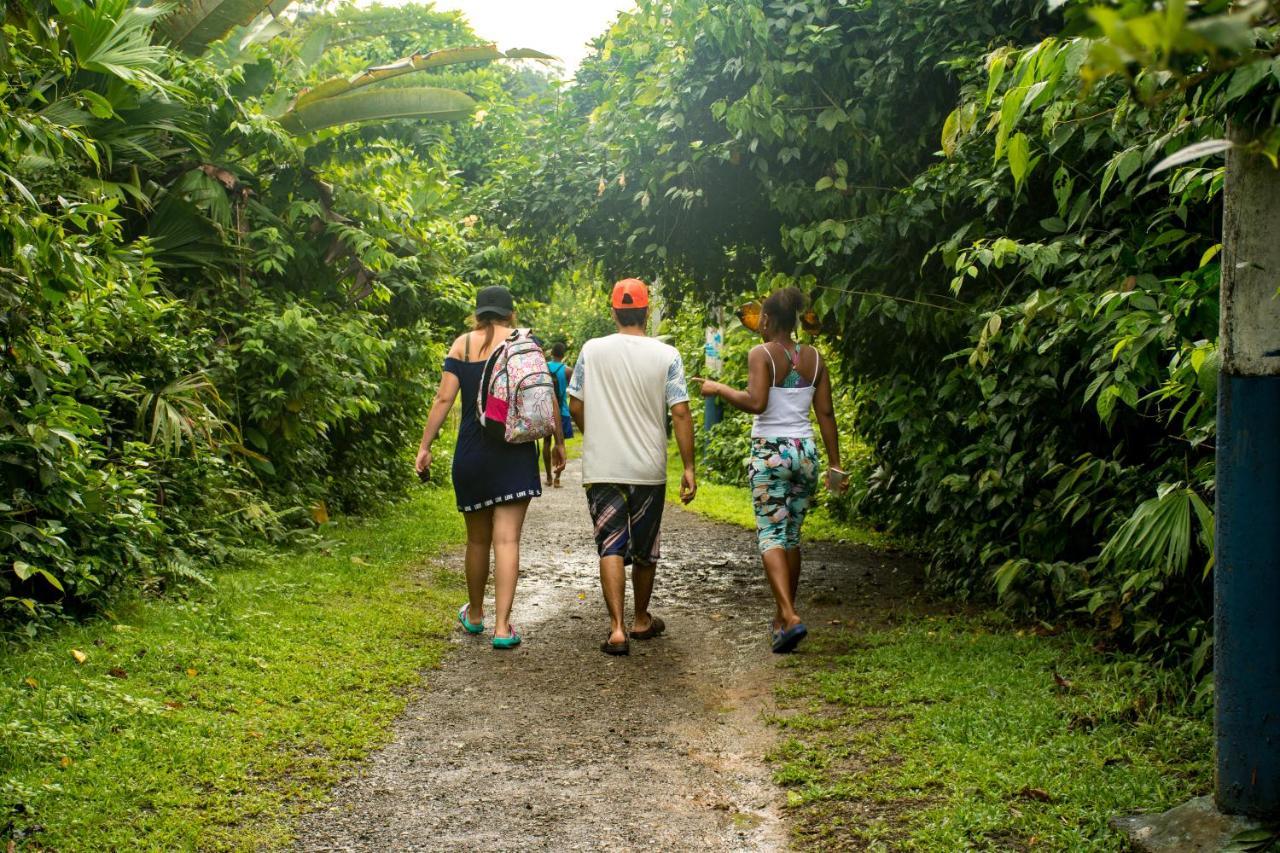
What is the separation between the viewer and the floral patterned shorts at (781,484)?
6238 millimetres

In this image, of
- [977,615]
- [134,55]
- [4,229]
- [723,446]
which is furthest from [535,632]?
[723,446]

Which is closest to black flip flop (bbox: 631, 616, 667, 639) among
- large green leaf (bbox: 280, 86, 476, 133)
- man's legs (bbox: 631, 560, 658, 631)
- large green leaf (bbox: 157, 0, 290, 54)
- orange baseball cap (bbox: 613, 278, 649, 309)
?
man's legs (bbox: 631, 560, 658, 631)

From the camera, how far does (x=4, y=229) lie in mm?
4094

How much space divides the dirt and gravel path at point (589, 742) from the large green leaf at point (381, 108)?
4.43 meters

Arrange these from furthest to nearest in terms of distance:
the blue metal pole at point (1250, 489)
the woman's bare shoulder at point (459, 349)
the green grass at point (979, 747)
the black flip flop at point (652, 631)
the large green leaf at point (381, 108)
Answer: the large green leaf at point (381, 108)
the black flip flop at point (652, 631)
the woman's bare shoulder at point (459, 349)
the green grass at point (979, 747)
the blue metal pole at point (1250, 489)

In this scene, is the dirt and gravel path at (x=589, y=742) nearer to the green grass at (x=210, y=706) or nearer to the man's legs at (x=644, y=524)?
the green grass at (x=210, y=706)

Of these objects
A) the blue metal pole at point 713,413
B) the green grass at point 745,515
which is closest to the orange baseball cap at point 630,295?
the green grass at point 745,515

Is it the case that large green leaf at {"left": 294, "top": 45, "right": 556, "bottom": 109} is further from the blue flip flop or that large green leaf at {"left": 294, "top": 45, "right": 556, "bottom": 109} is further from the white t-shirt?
the blue flip flop

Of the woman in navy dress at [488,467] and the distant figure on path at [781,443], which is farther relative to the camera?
the woman in navy dress at [488,467]

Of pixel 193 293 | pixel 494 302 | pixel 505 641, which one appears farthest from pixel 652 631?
pixel 193 293

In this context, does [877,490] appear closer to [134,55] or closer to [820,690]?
[820,690]

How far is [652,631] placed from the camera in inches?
267

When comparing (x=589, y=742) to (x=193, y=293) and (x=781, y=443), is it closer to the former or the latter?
(x=781, y=443)

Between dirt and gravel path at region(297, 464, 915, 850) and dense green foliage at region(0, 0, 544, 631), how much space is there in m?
2.04
